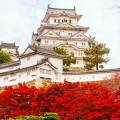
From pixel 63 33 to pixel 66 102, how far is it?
4763cm

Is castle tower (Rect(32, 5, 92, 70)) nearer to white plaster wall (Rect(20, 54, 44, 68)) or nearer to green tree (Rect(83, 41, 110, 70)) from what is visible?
green tree (Rect(83, 41, 110, 70))

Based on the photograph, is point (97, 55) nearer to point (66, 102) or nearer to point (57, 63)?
point (57, 63)

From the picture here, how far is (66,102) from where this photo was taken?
3962 cm

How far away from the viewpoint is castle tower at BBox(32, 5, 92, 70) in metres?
82.0

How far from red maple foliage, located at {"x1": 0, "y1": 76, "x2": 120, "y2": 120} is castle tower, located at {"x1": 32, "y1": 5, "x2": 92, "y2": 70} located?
35758mm

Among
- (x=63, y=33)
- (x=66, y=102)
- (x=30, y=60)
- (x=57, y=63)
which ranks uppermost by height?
(x=63, y=33)

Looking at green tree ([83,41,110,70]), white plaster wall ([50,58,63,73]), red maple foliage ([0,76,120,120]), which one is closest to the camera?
red maple foliage ([0,76,120,120])

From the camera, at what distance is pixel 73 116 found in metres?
37.5

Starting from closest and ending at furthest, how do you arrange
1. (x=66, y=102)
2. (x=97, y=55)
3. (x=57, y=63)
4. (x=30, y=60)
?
(x=66, y=102), (x=30, y=60), (x=57, y=63), (x=97, y=55)

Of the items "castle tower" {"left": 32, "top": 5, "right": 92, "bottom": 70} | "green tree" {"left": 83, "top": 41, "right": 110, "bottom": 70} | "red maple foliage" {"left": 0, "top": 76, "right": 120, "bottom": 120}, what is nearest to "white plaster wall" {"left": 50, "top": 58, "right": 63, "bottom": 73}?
"green tree" {"left": 83, "top": 41, "right": 110, "bottom": 70}

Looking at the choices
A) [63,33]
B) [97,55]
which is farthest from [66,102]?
[63,33]

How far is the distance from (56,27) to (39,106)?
1849 inches

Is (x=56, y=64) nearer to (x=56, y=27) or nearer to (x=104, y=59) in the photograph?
(x=104, y=59)

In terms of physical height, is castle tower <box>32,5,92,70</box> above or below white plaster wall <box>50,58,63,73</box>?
above
